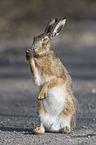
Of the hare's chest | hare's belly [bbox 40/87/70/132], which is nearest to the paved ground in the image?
hare's belly [bbox 40/87/70/132]

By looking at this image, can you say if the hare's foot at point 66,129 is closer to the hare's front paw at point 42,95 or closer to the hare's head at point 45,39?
the hare's front paw at point 42,95

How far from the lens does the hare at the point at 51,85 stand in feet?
18.4

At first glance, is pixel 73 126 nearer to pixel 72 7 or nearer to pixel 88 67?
pixel 88 67

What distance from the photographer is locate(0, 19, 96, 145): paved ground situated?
557cm

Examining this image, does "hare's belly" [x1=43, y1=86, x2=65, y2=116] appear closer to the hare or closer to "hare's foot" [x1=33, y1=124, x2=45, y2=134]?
the hare

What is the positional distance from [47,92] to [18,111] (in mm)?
2489

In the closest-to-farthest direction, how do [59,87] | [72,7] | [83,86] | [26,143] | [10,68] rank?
[26,143] < [59,87] < [83,86] < [10,68] < [72,7]

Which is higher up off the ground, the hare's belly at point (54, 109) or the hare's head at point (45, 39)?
the hare's head at point (45, 39)

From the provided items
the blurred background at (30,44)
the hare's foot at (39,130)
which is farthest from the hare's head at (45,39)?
the blurred background at (30,44)

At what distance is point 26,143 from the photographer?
5.30 m

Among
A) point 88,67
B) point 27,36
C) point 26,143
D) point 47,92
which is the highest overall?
point 27,36

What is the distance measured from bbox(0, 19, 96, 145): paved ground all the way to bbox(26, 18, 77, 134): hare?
16cm

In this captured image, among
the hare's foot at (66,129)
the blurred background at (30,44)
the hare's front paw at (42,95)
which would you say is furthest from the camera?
the blurred background at (30,44)

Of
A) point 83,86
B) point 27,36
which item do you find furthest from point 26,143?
point 27,36
